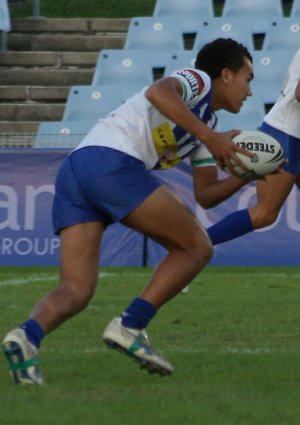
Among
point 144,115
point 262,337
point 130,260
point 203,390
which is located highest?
point 144,115

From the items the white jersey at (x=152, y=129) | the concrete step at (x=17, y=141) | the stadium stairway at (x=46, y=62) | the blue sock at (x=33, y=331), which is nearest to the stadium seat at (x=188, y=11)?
the stadium stairway at (x=46, y=62)

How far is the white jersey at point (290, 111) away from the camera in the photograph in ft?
27.8

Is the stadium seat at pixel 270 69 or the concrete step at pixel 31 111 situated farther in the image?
the concrete step at pixel 31 111

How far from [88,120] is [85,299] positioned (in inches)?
375

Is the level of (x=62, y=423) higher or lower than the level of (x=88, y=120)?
higher

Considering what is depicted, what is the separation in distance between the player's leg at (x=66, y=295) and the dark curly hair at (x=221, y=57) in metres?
0.87

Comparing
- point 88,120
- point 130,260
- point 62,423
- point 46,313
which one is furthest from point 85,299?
point 88,120

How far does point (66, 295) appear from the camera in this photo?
571 centimetres

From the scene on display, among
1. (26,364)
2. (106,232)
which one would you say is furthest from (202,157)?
(106,232)

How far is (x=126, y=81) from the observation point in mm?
16047

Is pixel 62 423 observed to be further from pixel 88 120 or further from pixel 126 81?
pixel 126 81

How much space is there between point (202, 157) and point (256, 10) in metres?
11.3

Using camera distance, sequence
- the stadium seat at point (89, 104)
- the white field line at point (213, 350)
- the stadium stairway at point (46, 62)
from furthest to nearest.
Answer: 1. the stadium stairway at point (46, 62)
2. the stadium seat at point (89, 104)
3. the white field line at point (213, 350)

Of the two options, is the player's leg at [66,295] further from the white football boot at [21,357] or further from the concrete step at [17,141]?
the concrete step at [17,141]
